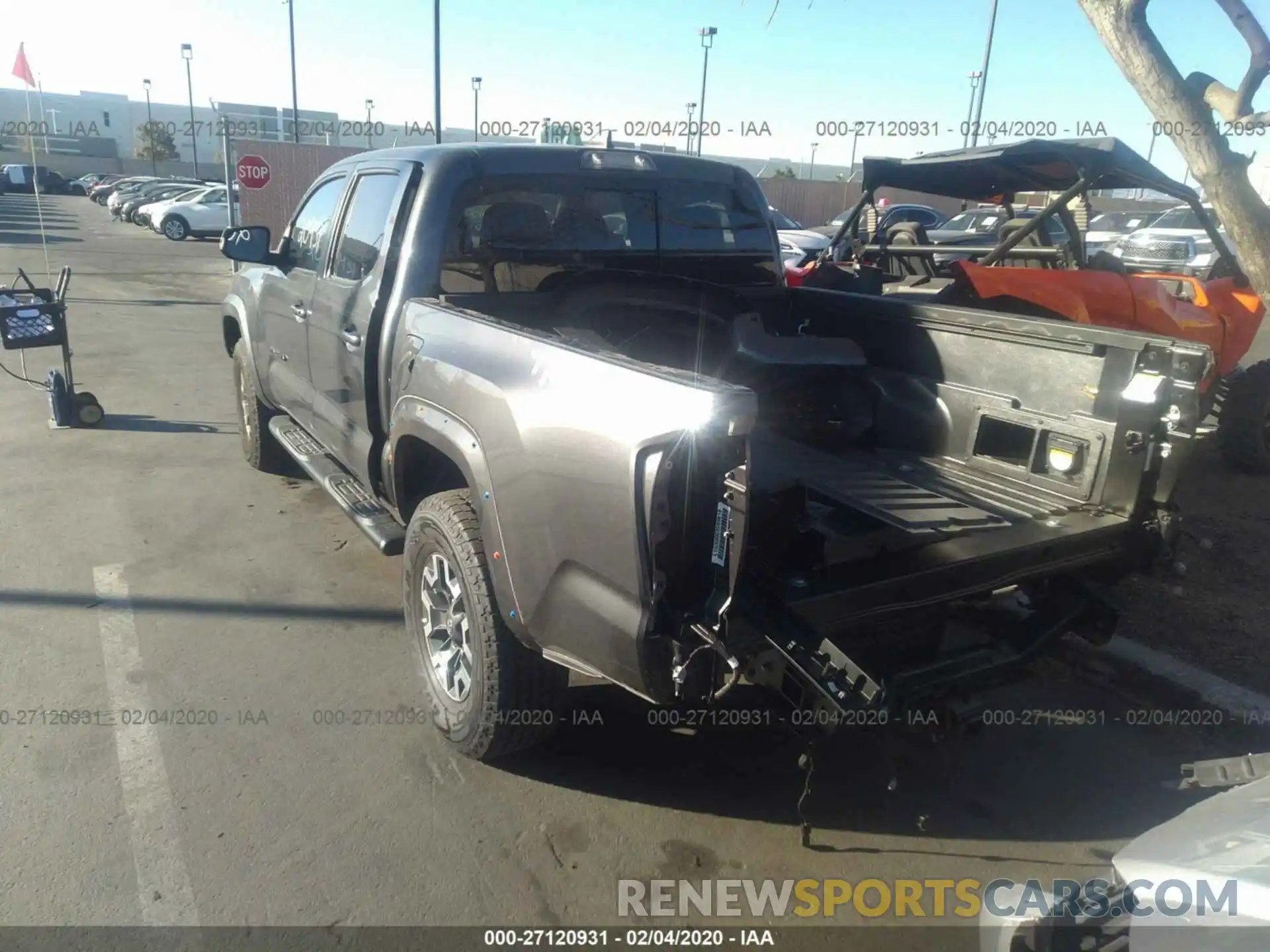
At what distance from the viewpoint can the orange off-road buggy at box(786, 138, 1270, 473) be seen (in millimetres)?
6055

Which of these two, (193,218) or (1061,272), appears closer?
(1061,272)

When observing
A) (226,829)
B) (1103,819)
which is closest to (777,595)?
(1103,819)

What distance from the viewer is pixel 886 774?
331cm

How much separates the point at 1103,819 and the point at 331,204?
4.46 metres

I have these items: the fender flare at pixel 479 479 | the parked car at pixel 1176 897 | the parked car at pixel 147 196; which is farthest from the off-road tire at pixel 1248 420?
the parked car at pixel 147 196

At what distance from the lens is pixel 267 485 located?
254 inches

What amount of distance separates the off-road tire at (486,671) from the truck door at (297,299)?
1.98 m

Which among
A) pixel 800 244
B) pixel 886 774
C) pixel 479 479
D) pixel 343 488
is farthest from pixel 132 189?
pixel 886 774

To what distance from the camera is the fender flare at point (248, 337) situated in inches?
239

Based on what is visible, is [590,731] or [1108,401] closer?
[1108,401]

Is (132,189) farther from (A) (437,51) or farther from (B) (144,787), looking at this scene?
(B) (144,787)

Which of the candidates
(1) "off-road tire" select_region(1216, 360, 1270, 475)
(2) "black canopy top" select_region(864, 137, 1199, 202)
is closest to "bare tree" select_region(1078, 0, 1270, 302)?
(2) "black canopy top" select_region(864, 137, 1199, 202)

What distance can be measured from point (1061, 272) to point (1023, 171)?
1078 mm

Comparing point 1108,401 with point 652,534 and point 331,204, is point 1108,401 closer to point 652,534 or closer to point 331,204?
point 652,534
